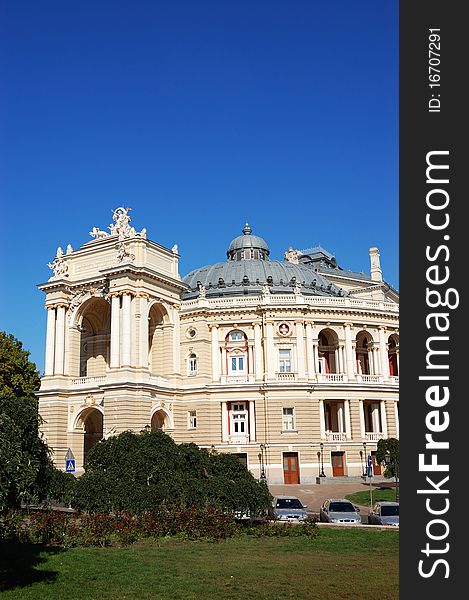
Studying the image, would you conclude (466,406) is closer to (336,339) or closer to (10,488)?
(10,488)

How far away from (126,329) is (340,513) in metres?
26.9

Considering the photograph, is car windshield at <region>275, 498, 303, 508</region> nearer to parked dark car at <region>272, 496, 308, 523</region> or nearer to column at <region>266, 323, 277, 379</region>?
parked dark car at <region>272, 496, 308, 523</region>

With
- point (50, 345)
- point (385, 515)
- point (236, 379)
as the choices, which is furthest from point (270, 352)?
point (385, 515)

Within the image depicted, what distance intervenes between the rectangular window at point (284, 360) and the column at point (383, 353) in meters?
9.48

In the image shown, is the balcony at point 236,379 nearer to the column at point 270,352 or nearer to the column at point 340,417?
the column at point 270,352

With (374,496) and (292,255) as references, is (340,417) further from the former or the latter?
(292,255)

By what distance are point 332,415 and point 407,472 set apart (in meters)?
53.4

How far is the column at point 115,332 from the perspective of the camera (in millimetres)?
51250

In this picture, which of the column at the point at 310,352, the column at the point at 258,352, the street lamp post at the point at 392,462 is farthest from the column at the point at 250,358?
the street lamp post at the point at 392,462

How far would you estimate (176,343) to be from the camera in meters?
57.5

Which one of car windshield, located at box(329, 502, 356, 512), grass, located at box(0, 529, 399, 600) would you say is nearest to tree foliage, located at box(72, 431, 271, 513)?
grass, located at box(0, 529, 399, 600)

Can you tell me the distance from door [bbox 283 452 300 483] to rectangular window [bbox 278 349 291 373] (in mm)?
7492

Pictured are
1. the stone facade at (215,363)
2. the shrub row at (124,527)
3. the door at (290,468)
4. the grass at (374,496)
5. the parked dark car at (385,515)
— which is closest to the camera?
the shrub row at (124,527)

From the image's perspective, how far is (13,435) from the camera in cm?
1688
